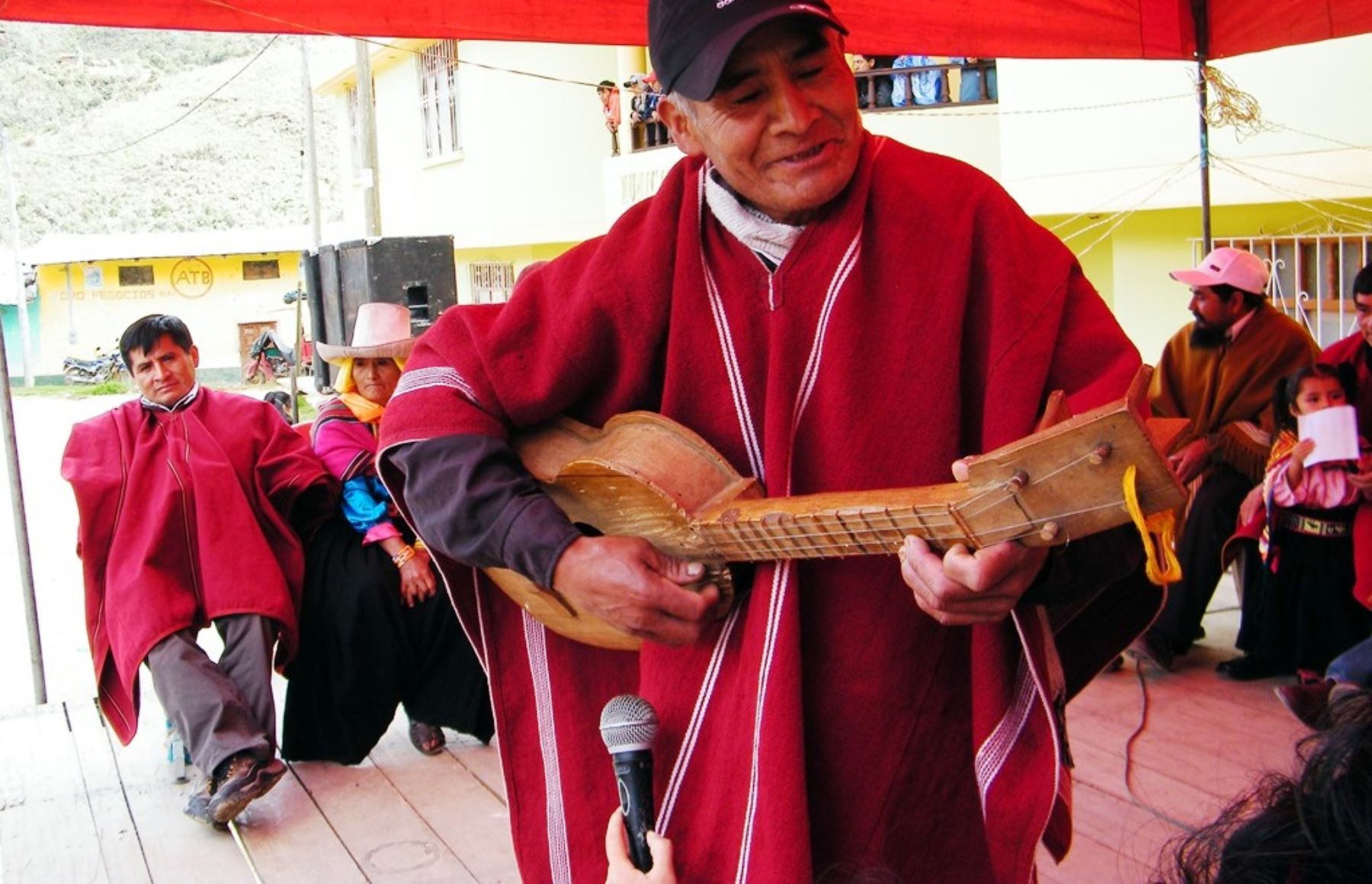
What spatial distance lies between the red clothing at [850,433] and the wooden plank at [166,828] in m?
2.47

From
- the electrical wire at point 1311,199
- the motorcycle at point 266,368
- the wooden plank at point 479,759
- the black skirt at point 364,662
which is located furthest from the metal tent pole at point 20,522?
the motorcycle at point 266,368

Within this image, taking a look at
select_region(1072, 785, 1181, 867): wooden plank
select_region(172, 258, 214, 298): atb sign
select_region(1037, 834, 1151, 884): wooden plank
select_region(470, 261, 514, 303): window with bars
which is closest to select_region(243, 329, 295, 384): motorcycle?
select_region(172, 258, 214, 298): atb sign

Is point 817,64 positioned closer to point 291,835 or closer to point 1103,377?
point 1103,377

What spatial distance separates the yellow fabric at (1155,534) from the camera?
1.32 metres

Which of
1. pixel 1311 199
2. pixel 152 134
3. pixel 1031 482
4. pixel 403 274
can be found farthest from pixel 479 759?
pixel 152 134

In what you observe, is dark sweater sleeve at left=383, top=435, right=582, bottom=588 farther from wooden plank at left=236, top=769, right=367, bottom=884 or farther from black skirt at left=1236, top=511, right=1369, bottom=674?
black skirt at left=1236, top=511, right=1369, bottom=674

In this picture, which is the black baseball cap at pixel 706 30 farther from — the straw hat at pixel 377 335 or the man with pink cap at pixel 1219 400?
the man with pink cap at pixel 1219 400

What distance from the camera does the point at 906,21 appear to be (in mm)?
5176

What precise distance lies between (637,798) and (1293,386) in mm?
3671

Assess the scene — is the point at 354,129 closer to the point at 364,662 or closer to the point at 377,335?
the point at 377,335

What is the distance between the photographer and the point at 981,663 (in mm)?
1676

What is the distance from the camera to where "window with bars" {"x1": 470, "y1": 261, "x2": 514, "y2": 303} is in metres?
21.5

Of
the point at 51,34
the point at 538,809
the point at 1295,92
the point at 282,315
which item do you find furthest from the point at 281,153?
the point at 538,809

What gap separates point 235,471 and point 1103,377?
365 cm
